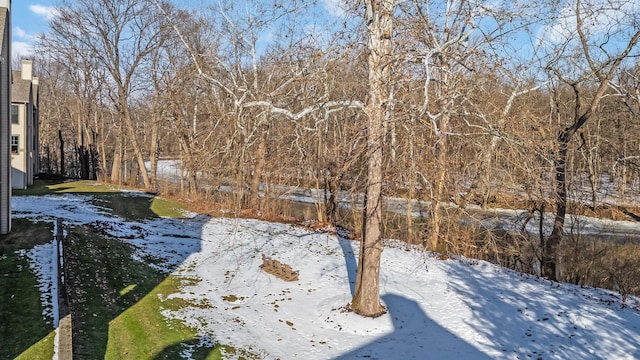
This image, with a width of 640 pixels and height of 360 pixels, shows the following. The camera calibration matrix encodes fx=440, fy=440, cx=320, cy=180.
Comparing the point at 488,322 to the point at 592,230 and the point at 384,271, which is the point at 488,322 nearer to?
the point at 384,271

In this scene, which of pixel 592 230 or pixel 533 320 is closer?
pixel 533 320

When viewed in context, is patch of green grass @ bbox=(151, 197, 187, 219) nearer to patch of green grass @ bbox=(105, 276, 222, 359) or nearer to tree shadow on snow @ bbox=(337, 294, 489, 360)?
patch of green grass @ bbox=(105, 276, 222, 359)

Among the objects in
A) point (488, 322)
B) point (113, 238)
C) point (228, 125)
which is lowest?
point (488, 322)

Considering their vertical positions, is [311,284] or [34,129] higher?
[34,129]

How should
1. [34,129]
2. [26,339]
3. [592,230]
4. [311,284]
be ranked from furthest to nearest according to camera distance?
[34,129] < [592,230] < [311,284] < [26,339]

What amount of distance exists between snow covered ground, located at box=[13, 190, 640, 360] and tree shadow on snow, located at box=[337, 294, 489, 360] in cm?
2

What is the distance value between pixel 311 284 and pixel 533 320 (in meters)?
5.14

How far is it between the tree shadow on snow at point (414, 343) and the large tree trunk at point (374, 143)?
1.90 ft

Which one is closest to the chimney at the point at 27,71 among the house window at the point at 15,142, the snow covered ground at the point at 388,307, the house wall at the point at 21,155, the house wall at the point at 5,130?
the house wall at the point at 21,155

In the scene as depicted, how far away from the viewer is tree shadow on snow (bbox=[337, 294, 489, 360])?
25.6 feet

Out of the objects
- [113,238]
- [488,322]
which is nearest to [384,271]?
[488,322]

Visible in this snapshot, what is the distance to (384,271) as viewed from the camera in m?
12.3

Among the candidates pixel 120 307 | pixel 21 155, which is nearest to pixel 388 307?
pixel 120 307

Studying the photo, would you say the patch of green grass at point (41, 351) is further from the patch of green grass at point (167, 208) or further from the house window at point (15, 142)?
the house window at point (15, 142)
